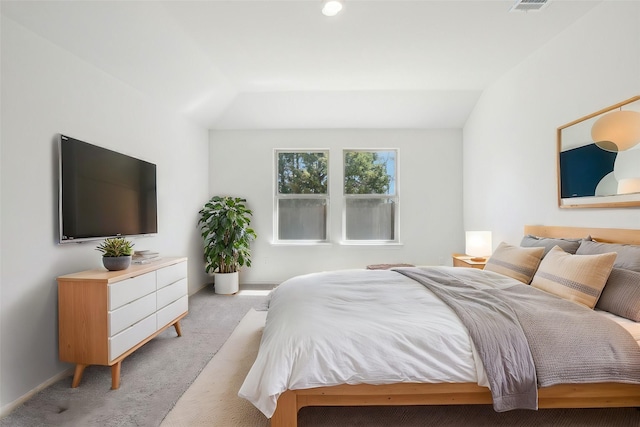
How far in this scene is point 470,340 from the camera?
1.64m

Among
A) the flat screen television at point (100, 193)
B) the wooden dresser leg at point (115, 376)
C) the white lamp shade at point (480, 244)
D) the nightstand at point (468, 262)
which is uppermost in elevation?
the flat screen television at point (100, 193)

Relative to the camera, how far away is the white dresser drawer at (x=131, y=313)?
2.14 m

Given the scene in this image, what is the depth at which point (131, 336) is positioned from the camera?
2311mm

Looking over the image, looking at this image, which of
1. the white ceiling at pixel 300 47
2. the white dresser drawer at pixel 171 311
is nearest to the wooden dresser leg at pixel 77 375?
the white dresser drawer at pixel 171 311

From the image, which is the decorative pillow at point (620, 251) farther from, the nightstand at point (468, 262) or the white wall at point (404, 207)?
the white wall at point (404, 207)

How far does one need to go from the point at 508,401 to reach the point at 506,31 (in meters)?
2.92

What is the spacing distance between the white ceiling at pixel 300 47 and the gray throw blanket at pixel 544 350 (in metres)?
2.30

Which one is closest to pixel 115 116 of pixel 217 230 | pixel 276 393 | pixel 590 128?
pixel 217 230

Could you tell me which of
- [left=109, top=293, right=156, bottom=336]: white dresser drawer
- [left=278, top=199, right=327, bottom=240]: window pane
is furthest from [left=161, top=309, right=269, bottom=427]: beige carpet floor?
[left=278, top=199, right=327, bottom=240]: window pane

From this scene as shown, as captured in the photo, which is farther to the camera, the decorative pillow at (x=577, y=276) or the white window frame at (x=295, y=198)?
the white window frame at (x=295, y=198)

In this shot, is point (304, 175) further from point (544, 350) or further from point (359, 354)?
point (544, 350)

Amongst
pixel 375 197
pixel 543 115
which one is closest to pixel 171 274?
pixel 375 197

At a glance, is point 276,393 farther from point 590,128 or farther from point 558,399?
point 590,128

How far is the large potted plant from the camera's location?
14.6 feet
